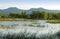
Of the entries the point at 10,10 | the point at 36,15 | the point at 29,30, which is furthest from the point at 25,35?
the point at 10,10

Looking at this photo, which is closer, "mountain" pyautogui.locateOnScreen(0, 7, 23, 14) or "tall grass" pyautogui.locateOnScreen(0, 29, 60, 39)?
"tall grass" pyautogui.locateOnScreen(0, 29, 60, 39)

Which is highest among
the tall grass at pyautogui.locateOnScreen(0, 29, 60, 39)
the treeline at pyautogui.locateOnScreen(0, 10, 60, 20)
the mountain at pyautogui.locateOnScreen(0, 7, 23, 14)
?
the mountain at pyautogui.locateOnScreen(0, 7, 23, 14)

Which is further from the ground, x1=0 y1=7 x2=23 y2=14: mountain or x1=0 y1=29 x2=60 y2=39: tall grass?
x1=0 y1=7 x2=23 y2=14: mountain

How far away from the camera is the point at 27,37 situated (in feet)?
20.0

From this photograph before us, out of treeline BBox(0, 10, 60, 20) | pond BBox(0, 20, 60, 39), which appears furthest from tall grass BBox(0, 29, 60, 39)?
treeline BBox(0, 10, 60, 20)

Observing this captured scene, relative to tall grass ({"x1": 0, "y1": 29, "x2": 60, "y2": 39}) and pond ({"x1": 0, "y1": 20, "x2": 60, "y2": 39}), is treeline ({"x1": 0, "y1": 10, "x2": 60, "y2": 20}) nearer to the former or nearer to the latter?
pond ({"x1": 0, "y1": 20, "x2": 60, "y2": 39})

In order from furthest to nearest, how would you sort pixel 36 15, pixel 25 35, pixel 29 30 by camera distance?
pixel 36 15, pixel 29 30, pixel 25 35

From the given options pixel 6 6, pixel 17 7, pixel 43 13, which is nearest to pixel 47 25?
pixel 43 13

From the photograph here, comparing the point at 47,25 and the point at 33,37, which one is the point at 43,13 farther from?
the point at 33,37

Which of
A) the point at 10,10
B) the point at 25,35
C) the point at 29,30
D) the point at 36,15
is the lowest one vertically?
the point at 25,35

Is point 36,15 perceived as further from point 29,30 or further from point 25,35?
point 25,35

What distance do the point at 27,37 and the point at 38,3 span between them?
65.6 inches

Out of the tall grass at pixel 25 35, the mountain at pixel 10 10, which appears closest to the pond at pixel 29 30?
the tall grass at pixel 25 35

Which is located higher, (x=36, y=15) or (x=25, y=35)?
(x=36, y=15)
